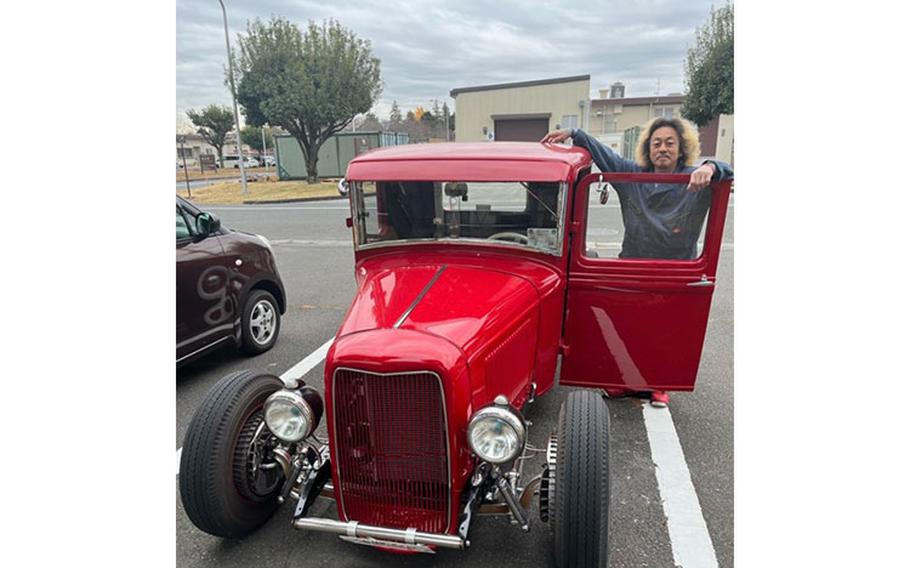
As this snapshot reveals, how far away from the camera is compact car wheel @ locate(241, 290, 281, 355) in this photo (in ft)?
16.3

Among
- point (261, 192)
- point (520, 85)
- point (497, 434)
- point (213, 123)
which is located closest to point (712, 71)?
point (520, 85)

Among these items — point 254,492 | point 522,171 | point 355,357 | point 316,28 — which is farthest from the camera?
point 316,28

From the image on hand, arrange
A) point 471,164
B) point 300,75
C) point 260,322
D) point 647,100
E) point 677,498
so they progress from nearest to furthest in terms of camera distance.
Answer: point 677,498
point 471,164
point 260,322
point 300,75
point 647,100

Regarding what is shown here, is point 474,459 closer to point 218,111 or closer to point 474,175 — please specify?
point 474,175

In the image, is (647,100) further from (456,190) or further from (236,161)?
(456,190)

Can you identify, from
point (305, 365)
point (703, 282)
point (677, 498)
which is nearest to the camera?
point (677, 498)

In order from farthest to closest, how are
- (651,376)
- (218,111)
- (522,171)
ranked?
(218,111) < (651,376) < (522,171)

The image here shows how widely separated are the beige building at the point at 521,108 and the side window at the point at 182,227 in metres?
26.8

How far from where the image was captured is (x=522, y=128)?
31.3m

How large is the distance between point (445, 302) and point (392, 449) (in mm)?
793

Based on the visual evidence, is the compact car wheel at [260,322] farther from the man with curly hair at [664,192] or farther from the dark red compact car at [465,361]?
the man with curly hair at [664,192]

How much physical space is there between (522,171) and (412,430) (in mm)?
1593

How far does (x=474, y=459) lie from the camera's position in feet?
8.23

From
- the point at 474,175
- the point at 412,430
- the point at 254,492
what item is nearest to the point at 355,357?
the point at 412,430
